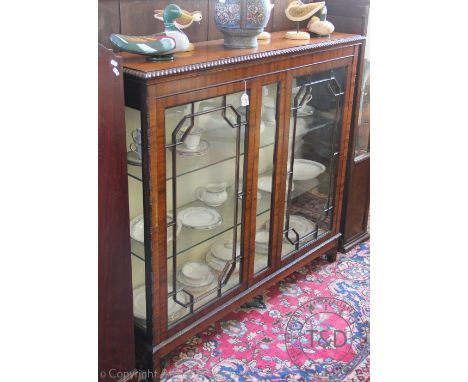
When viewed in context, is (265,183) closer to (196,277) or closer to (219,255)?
(219,255)

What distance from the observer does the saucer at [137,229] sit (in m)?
1.42

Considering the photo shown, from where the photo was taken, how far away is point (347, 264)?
7.28ft

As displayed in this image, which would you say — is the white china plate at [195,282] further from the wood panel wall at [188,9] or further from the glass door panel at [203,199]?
the wood panel wall at [188,9]

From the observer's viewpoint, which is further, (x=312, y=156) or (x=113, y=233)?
(x=312, y=156)

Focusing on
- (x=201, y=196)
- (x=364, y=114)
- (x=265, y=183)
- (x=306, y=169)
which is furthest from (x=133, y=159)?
(x=364, y=114)

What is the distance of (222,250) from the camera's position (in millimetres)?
1692

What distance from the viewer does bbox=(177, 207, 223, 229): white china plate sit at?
156cm

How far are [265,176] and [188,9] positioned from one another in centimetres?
57

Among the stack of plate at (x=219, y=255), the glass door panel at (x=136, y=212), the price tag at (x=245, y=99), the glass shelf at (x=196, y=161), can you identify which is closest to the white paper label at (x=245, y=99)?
the price tag at (x=245, y=99)

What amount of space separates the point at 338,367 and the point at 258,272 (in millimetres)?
407

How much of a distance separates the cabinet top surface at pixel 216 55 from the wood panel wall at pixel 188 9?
0.06 metres

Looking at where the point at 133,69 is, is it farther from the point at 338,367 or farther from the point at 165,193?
the point at 338,367

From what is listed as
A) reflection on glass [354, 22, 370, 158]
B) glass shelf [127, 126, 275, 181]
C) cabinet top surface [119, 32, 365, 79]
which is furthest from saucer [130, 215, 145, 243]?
reflection on glass [354, 22, 370, 158]

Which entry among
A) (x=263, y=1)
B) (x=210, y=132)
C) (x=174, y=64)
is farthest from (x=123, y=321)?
(x=263, y=1)
